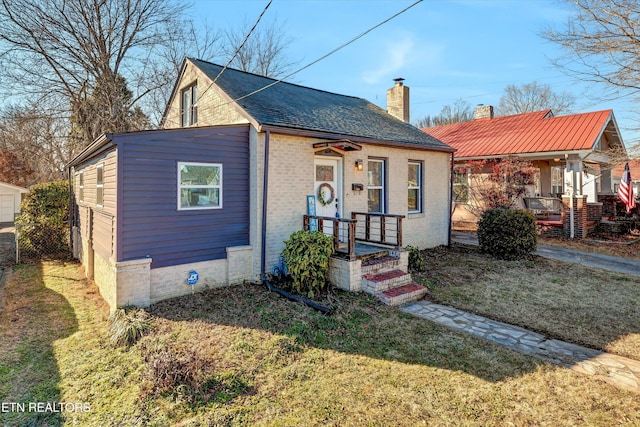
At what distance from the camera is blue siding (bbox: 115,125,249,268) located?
230 inches

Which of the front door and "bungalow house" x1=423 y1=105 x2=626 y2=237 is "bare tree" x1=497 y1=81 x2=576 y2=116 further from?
the front door

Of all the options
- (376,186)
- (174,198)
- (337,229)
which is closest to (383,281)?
(337,229)

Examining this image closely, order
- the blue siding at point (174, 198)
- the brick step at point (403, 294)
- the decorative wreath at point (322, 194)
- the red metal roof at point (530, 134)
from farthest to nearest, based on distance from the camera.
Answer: the red metal roof at point (530, 134) → the decorative wreath at point (322, 194) → the brick step at point (403, 294) → the blue siding at point (174, 198)

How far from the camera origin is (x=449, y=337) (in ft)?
16.2

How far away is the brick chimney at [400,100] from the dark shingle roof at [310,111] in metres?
0.53

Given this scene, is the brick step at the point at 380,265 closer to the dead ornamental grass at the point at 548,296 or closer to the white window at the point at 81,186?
the dead ornamental grass at the point at 548,296

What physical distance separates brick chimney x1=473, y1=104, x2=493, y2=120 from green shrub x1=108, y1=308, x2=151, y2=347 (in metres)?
19.6

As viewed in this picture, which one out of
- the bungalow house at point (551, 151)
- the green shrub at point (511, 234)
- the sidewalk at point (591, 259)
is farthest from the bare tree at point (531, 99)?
the green shrub at point (511, 234)

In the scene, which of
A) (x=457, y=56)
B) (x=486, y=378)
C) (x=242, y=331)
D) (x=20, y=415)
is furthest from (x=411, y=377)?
(x=457, y=56)

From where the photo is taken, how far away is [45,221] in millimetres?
11398

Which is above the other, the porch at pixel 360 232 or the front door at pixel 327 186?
the front door at pixel 327 186

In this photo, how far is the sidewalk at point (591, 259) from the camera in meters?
8.99

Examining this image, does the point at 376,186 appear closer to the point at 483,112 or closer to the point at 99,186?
the point at 99,186

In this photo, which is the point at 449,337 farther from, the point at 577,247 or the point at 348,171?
the point at 577,247
